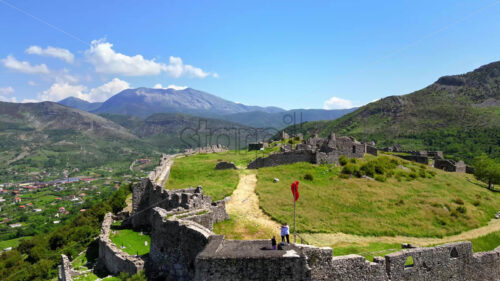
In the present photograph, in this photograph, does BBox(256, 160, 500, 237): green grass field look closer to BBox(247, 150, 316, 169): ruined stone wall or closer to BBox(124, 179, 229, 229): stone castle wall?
BBox(247, 150, 316, 169): ruined stone wall

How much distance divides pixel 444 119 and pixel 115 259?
166 metres

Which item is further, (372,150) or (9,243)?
(9,243)

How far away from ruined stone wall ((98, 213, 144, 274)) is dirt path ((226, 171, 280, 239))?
19.5ft

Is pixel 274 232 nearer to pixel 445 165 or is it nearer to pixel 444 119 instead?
pixel 445 165

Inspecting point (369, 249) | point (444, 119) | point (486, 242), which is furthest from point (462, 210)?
point (444, 119)

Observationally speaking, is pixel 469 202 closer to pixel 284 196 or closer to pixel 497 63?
pixel 284 196

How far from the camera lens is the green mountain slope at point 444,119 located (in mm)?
111575

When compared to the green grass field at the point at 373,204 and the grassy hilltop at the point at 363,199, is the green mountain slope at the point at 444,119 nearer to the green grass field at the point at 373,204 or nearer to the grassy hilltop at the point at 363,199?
the grassy hilltop at the point at 363,199

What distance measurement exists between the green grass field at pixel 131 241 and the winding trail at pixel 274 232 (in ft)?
18.2

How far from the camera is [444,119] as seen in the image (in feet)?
470

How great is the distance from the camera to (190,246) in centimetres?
1125

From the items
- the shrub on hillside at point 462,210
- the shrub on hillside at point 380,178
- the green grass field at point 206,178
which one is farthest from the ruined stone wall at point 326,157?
the shrub on hillside at point 462,210

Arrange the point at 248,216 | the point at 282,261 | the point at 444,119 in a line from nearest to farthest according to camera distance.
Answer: the point at 282,261
the point at 248,216
the point at 444,119

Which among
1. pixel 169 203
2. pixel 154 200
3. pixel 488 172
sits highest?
pixel 169 203
